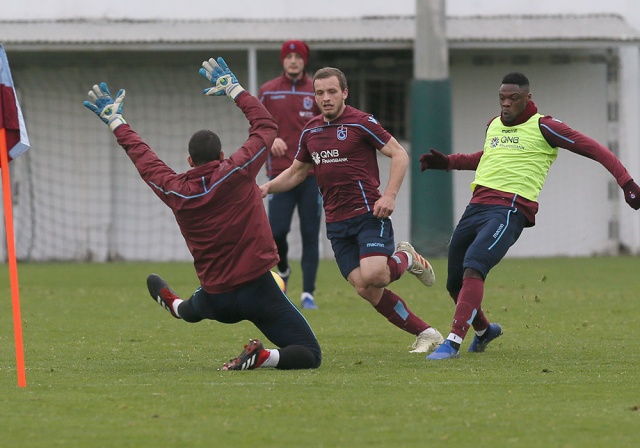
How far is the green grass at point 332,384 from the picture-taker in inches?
216

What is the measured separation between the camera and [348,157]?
8.61 meters

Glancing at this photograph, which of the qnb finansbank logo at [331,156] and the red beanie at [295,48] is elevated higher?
the red beanie at [295,48]

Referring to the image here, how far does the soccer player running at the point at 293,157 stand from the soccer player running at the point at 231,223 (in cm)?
439

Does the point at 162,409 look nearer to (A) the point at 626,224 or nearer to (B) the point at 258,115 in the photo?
(B) the point at 258,115

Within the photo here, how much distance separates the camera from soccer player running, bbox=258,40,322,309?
12195 mm

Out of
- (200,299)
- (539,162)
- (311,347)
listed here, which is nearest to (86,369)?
(200,299)

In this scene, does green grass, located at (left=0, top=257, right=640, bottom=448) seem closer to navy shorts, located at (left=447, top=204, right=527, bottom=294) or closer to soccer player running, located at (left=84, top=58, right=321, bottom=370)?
soccer player running, located at (left=84, top=58, right=321, bottom=370)

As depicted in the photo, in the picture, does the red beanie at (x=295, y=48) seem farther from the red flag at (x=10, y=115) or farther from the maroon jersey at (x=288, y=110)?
the red flag at (x=10, y=115)

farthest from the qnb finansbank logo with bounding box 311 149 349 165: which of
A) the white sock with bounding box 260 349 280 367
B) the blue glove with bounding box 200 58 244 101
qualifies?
the white sock with bounding box 260 349 280 367

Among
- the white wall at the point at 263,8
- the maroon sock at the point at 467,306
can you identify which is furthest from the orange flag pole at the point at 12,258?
the white wall at the point at 263,8

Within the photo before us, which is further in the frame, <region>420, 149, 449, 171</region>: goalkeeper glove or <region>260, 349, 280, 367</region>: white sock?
<region>420, 149, 449, 171</region>: goalkeeper glove

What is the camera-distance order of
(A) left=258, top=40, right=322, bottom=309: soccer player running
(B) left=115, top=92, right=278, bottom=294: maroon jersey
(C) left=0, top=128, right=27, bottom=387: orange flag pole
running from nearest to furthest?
(C) left=0, top=128, right=27, bottom=387: orange flag pole < (B) left=115, top=92, right=278, bottom=294: maroon jersey < (A) left=258, top=40, right=322, bottom=309: soccer player running

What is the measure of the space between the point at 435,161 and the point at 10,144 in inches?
121

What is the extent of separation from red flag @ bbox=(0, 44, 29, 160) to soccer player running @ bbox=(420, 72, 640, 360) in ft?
9.74
